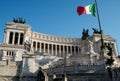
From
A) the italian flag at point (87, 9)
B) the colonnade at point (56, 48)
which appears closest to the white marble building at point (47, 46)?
the colonnade at point (56, 48)

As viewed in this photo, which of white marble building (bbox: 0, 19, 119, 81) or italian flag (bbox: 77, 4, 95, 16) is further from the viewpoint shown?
white marble building (bbox: 0, 19, 119, 81)

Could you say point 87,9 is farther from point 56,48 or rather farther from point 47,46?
point 56,48

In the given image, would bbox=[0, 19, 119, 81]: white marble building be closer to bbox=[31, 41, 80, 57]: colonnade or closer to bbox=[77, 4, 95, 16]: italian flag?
bbox=[31, 41, 80, 57]: colonnade

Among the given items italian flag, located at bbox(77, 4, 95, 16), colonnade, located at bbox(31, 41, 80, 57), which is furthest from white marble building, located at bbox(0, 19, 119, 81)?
italian flag, located at bbox(77, 4, 95, 16)

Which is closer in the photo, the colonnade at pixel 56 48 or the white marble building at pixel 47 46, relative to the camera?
the white marble building at pixel 47 46

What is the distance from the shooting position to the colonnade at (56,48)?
240ft

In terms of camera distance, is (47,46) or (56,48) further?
(56,48)

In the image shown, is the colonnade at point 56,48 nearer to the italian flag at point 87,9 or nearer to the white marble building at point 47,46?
the white marble building at point 47,46

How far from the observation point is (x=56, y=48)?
250 ft

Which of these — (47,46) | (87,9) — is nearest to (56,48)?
(47,46)

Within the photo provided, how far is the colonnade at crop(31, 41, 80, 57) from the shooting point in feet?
240

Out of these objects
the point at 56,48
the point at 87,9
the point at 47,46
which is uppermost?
the point at 47,46

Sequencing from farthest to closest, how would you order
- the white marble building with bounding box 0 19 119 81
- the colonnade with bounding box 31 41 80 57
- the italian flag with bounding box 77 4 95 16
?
the colonnade with bounding box 31 41 80 57 < the white marble building with bounding box 0 19 119 81 < the italian flag with bounding box 77 4 95 16

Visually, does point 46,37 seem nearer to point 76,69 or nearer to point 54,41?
point 54,41
